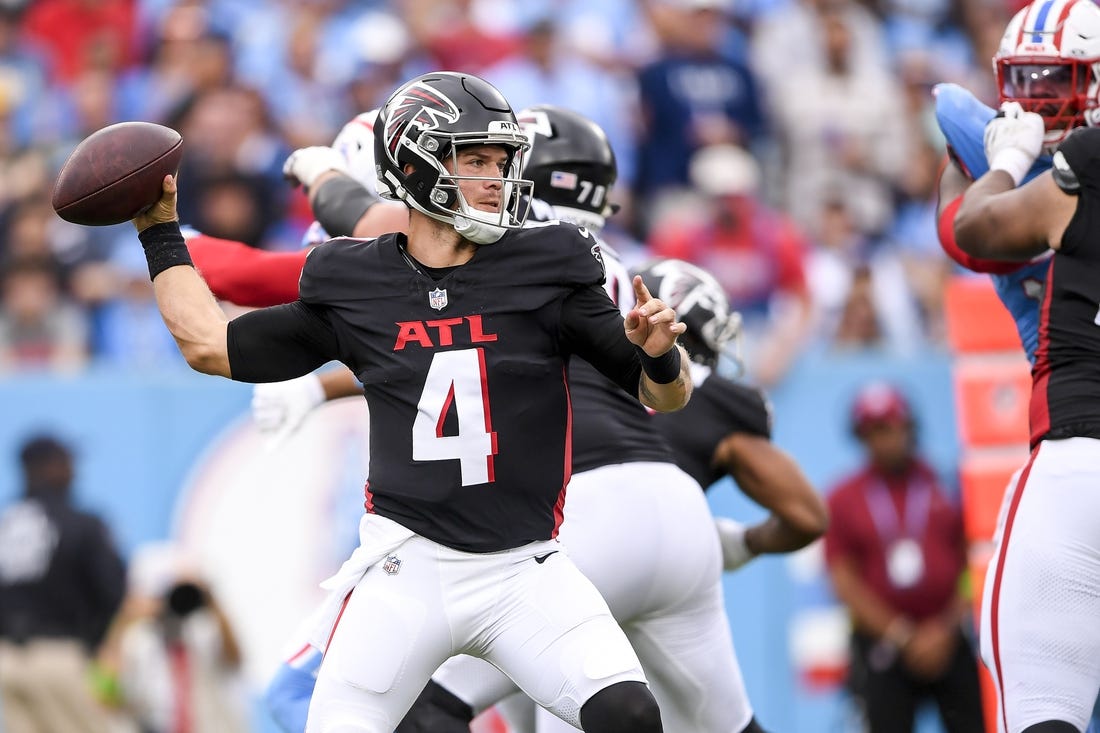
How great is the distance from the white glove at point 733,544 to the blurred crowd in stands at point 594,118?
2.88 metres

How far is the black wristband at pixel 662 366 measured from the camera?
13.2 ft

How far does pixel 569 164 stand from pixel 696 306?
58 centimetres

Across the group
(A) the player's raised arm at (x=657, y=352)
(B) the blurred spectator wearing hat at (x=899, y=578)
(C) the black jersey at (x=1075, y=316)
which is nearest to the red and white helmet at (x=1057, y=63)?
(C) the black jersey at (x=1075, y=316)

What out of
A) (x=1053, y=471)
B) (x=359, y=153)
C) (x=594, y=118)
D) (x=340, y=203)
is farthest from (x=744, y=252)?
(x=1053, y=471)

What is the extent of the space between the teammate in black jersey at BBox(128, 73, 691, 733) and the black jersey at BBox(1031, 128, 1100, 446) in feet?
3.52

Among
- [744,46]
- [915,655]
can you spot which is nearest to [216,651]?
[915,655]

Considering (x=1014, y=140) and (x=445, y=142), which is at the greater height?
(x=445, y=142)

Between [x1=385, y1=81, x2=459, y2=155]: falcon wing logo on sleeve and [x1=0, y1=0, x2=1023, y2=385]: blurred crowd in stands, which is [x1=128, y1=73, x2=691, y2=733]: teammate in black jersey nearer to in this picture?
[x1=385, y1=81, x2=459, y2=155]: falcon wing logo on sleeve

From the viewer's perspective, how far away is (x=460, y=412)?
414 cm

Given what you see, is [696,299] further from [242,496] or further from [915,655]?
[242,496]

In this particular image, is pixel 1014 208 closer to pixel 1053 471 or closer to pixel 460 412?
pixel 1053 471

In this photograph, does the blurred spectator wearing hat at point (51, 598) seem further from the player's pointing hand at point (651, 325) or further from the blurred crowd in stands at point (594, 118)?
the player's pointing hand at point (651, 325)

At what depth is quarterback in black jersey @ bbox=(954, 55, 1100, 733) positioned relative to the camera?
4.41m

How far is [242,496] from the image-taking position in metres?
8.45
